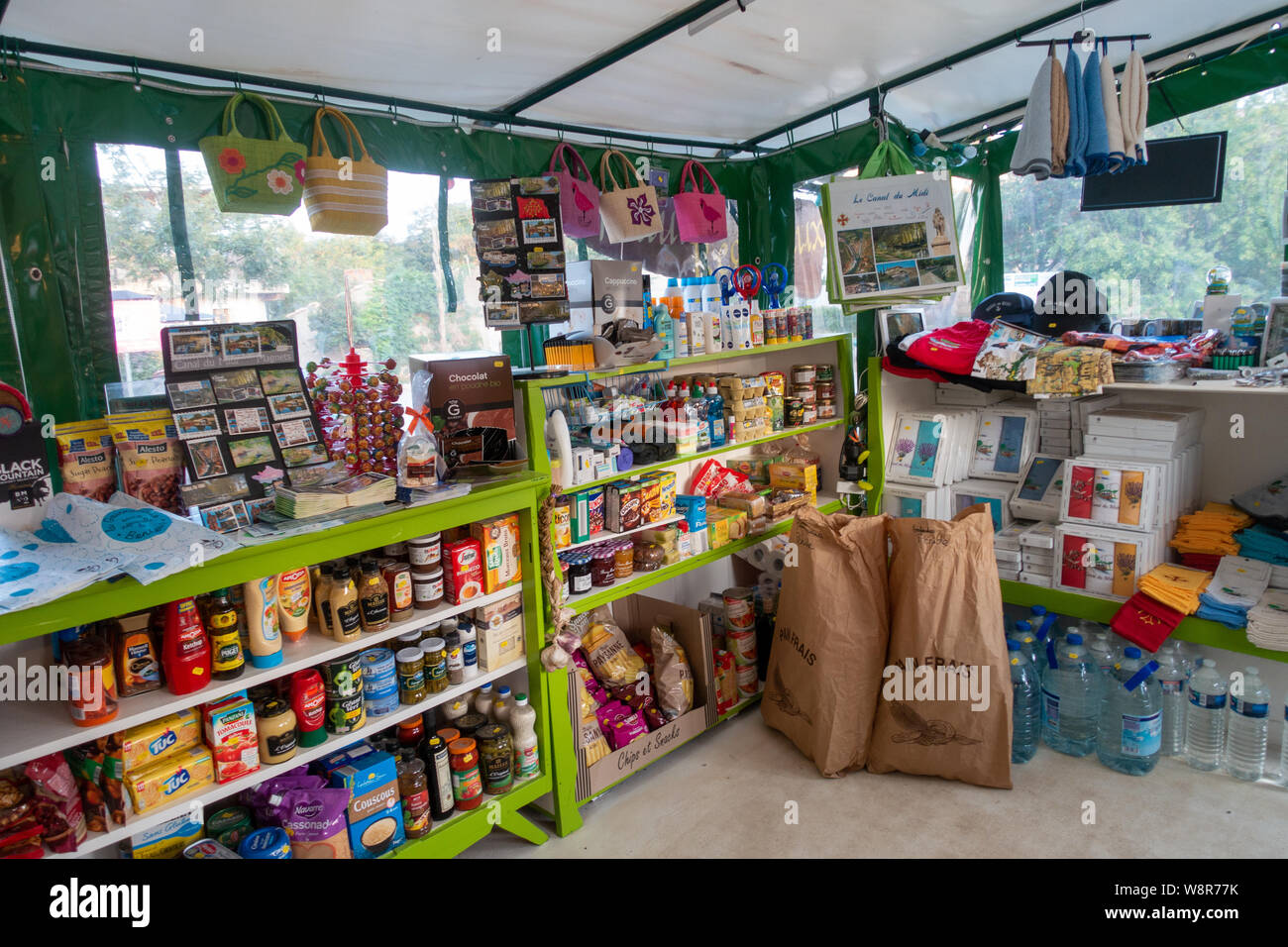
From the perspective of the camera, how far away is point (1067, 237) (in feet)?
13.7

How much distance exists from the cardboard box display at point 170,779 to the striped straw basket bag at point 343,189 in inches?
63.3

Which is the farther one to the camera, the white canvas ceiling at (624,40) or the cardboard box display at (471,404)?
the cardboard box display at (471,404)

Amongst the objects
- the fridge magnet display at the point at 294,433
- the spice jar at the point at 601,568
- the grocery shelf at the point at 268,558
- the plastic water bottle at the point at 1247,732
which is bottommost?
the plastic water bottle at the point at 1247,732

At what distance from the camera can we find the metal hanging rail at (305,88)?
2141 mm

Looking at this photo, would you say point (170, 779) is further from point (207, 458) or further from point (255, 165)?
point (255, 165)

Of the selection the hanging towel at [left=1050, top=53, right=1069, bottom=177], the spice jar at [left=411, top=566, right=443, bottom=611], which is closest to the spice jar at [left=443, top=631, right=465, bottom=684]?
the spice jar at [left=411, top=566, right=443, bottom=611]

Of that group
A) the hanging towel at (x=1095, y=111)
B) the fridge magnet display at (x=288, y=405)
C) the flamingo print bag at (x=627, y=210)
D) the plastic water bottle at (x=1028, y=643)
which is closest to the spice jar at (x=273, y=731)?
the fridge magnet display at (x=288, y=405)

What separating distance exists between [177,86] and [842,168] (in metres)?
2.95

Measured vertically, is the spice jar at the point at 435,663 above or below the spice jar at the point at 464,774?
above

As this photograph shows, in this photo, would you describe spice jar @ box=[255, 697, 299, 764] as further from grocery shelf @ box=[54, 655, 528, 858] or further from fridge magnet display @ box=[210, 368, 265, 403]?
fridge magnet display @ box=[210, 368, 265, 403]

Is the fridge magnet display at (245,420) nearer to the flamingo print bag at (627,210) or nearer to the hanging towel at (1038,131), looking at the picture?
the flamingo print bag at (627,210)

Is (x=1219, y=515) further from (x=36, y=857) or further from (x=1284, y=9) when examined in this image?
(x=36, y=857)

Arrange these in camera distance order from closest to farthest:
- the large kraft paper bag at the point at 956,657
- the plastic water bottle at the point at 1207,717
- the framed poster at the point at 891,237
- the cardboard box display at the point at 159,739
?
1. the cardboard box display at the point at 159,739
2. the large kraft paper bag at the point at 956,657
3. the plastic water bottle at the point at 1207,717
4. the framed poster at the point at 891,237

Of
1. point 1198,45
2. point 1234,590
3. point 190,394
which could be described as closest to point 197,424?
point 190,394
